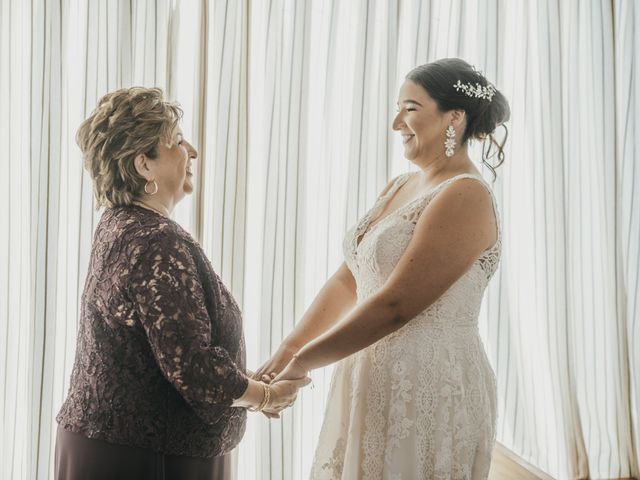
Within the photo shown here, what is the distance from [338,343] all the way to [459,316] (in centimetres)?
33

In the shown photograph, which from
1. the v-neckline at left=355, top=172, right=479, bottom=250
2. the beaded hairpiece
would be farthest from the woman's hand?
the beaded hairpiece

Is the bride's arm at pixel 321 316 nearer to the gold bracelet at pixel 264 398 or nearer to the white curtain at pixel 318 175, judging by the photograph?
the gold bracelet at pixel 264 398

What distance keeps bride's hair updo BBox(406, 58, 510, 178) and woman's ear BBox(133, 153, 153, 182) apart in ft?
2.50

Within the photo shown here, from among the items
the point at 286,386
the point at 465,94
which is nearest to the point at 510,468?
the point at 286,386

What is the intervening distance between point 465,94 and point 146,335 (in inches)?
40.6

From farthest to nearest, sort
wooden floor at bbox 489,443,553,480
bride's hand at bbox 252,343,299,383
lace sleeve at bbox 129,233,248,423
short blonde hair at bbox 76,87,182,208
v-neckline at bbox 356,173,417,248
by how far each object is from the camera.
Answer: wooden floor at bbox 489,443,553,480 < bride's hand at bbox 252,343,299,383 < v-neckline at bbox 356,173,417,248 < short blonde hair at bbox 76,87,182,208 < lace sleeve at bbox 129,233,248,423

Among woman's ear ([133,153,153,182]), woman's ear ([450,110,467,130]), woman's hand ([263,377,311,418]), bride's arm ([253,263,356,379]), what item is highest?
woman's ear ([450,110,467,130])

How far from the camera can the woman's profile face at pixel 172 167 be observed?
1.67 metres

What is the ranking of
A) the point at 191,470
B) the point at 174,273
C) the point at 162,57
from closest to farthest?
the point at 174,273
the point at 191,470
the point at 162,57

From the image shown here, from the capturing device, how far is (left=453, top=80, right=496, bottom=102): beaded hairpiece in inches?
69.7

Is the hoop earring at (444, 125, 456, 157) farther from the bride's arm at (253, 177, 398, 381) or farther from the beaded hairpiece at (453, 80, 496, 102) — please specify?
the bride's arm at (253, 177, 398, 381)

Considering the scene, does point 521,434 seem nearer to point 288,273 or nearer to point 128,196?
point 288,273

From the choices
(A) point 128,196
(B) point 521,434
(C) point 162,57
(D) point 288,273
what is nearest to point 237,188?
(D) point 288,273

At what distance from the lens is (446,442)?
163 centimetres
